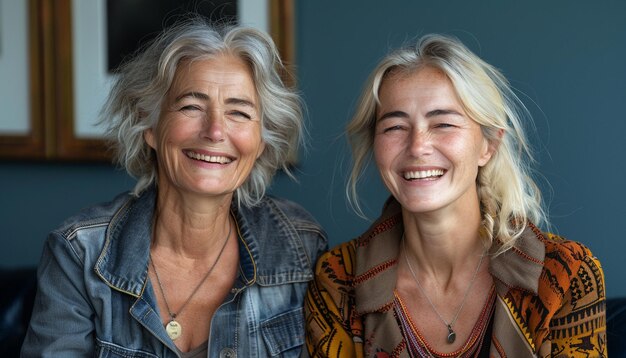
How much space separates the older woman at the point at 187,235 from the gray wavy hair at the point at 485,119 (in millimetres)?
293

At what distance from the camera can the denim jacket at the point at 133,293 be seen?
1980mm

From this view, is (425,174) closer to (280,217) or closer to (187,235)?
(280,217)

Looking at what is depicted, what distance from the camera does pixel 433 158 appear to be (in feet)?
6.23

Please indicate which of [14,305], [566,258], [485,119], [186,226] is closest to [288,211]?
[186,226]

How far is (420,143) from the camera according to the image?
188 cm

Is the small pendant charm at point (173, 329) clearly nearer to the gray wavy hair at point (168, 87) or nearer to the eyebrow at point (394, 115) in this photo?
the gray wavy hair at point (168, 87)

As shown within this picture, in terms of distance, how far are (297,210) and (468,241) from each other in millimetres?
520

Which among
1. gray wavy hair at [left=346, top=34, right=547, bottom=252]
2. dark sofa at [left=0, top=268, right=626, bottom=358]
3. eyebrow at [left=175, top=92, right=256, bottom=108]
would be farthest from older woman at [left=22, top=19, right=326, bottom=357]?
dark sofa at [left=0, top=268, right=626, bottom=358]

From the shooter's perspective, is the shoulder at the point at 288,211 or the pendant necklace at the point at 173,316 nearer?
the pendant necklace at the point at 173,316

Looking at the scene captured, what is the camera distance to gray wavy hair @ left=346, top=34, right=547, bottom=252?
192 centimetres

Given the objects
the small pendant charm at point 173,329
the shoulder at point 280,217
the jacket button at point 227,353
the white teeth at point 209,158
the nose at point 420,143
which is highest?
the nose at point 420,143

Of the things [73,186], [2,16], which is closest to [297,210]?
[73,186]

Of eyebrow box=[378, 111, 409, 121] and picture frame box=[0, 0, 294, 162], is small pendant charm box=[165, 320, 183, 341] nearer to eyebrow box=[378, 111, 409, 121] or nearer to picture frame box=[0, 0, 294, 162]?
eyebrow box=[378, 111, 409, 121]

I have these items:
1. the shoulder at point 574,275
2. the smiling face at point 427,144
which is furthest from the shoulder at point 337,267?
the shoulder at point 574,275
